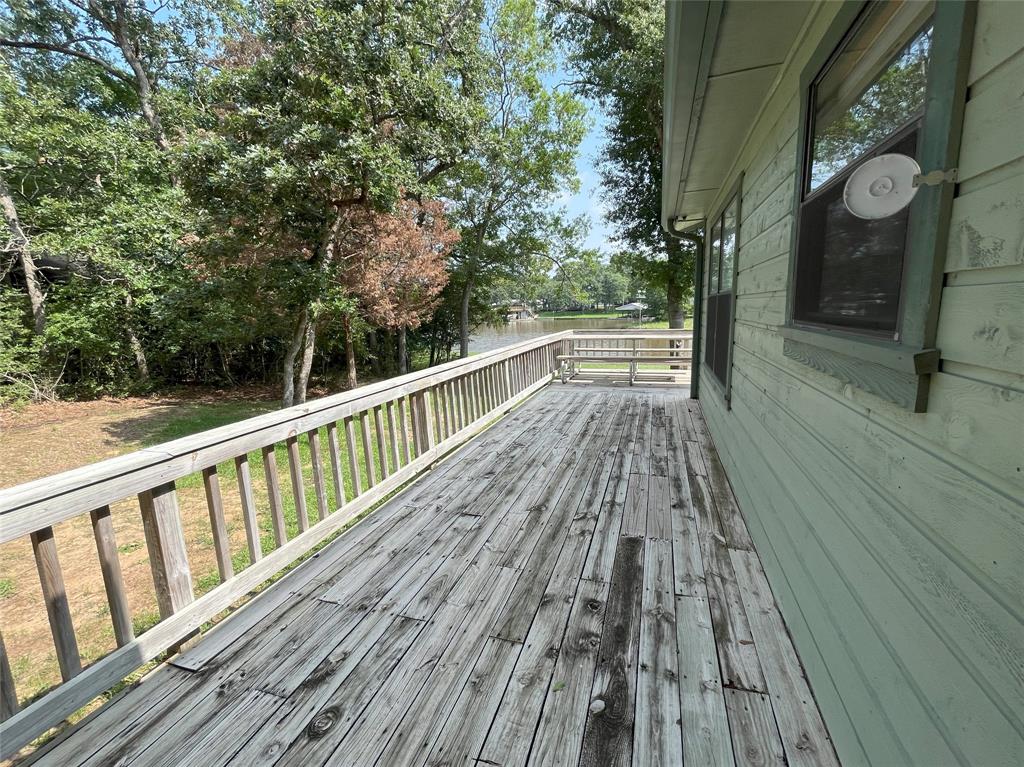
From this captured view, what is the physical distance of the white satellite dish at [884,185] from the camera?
770mm

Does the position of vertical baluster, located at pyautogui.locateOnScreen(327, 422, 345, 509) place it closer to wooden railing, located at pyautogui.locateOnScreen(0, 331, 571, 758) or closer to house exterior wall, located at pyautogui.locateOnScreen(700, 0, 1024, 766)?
wooden railing, located at pyautogui.locateOnScreen(0, 331, 571, 758)

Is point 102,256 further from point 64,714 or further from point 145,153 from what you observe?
point 64,714

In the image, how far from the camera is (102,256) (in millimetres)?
8164

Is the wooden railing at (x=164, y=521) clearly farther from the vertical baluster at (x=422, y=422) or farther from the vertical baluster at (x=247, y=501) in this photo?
the vertical baluster at (x=422, y=422)

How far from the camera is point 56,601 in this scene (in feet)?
3.93

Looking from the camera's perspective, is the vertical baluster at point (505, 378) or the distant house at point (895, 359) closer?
the distant house at point (895, 359)

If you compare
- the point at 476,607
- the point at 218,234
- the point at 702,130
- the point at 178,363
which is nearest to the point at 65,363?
the point at 178,363

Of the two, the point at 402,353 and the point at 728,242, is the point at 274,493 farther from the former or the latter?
the point at 402,353

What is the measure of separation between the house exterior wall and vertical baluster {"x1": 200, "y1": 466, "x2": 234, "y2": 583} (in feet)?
6.49

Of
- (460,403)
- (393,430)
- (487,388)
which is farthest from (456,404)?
(393,430)

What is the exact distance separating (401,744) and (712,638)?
110 cm

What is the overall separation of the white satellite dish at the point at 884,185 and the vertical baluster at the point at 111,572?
1.97m

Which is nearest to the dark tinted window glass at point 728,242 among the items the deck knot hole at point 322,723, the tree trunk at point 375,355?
the deck knot hole at point 322,723

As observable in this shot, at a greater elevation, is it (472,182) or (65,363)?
(472,182)
